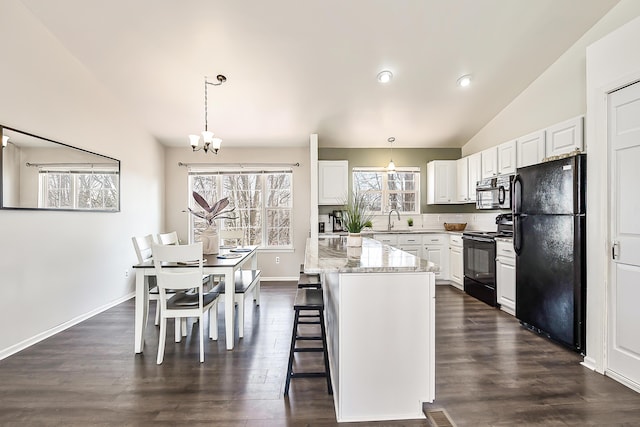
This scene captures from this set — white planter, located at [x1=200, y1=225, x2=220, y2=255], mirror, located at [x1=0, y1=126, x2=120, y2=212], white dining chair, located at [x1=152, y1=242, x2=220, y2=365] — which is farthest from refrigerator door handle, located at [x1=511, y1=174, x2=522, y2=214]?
mirror, located at [x1=0, y1=126, x2=120, y2=212]

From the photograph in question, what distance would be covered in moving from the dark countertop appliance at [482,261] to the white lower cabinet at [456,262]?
0.40 ft

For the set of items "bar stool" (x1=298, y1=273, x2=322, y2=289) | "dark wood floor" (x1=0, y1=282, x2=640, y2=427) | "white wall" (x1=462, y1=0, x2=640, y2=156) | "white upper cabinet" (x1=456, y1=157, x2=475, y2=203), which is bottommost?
"dark wood floor" (x1=0, y1=282, x2=640, y2=427)

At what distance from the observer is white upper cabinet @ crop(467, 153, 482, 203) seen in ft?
15.5

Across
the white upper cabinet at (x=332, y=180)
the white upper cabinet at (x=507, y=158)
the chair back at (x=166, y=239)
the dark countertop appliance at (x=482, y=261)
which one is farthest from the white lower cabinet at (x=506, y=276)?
the chair back at (x=166, y=239)

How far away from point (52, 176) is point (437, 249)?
5.25 m

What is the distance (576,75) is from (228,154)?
199 inches

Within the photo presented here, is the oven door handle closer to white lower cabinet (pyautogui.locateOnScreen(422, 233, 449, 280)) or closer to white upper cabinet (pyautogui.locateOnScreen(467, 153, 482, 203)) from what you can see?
white lower cabinet (pyautogui.locateOnScreen(422, 233, 449, 280))

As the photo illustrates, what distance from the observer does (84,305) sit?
363 centimetres

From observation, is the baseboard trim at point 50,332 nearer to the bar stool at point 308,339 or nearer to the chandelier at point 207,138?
the chandelier at point 207,138

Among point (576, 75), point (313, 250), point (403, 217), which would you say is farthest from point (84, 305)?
point (576, 75)

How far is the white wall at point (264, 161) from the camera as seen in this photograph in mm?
5586

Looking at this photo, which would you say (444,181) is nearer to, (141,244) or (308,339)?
(308,339)

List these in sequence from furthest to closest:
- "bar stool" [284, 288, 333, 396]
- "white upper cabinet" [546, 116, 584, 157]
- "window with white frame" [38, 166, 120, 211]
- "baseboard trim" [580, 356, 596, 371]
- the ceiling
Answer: "window with white frame" [38, 166, 120, 211] → "white upper cabinet" [546, 116, 584, 157] → the ceiling → "baseboard trim" [580, 356, 596, 371] → "bar stool" [284, 288, 333, 396]

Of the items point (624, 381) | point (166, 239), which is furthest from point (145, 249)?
point (624, 381)
